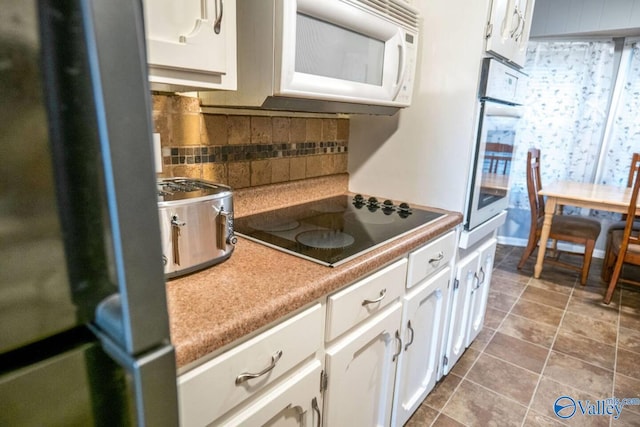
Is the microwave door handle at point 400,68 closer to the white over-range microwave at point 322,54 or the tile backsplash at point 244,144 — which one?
the white over-range microwave at point 322,54

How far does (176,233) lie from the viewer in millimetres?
818

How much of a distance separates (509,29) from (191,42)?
4.45 feet

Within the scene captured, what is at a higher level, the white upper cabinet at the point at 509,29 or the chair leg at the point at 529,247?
the white upper cabinet at the point at 509,29

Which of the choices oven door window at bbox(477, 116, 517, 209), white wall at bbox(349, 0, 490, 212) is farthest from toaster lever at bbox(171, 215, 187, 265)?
oven door window at bbox(477, 116, 517, 209)

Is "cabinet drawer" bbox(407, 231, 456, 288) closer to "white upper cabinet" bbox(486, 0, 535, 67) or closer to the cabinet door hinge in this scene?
the cabinet door hinge

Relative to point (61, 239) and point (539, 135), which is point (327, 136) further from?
point (539, 135)

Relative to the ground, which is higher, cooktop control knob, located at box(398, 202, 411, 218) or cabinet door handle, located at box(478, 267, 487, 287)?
cooktop control knob, located at box(398, 202, 411, 218)

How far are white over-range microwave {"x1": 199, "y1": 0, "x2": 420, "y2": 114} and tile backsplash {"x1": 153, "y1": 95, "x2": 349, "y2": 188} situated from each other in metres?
0.11

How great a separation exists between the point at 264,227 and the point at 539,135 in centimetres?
357

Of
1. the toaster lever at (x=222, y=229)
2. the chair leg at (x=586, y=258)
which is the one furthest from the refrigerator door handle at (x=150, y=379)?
the chair leg at (x=586, y=258)

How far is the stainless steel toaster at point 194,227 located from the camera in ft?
2.65

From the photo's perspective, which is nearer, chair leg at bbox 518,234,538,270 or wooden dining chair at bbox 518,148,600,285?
wooden dining chair at bbox 518,148,600,285

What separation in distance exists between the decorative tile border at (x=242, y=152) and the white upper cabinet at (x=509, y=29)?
0.78 meters

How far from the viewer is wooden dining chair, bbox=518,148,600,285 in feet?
9.96
